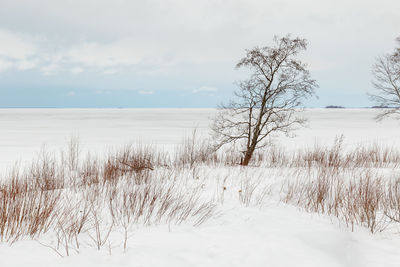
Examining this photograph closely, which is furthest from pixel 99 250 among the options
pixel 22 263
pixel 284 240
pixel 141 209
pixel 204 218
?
pixel 284 240

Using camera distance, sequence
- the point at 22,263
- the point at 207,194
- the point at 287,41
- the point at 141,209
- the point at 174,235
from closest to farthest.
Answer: the point at 22,263 → the point at 174,235 → the point at 141,209 → the point at 207,194 → the point at 287,41

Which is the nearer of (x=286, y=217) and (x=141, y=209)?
(x=141, y=209)

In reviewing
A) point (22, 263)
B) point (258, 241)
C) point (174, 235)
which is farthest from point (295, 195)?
point (22, 263)

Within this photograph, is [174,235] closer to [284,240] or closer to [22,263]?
[284,240]

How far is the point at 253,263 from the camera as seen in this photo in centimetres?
274

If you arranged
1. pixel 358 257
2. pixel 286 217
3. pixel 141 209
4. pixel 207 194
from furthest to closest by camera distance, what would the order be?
pixel 207 194 < pixel 286 217 < pixel 141 209 < pixel 358 257

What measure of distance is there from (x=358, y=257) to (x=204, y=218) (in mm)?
1824

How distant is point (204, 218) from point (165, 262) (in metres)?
1.27

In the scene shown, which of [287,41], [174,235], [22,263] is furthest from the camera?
[287,41]

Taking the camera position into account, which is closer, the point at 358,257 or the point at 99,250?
the point at 99,250

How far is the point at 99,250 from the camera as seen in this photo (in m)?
2.86

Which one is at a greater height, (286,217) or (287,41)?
(287,41)

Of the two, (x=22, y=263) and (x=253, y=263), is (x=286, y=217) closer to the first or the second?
(x=253, y=263)

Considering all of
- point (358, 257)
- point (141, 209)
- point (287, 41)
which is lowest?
point (358, 257)
